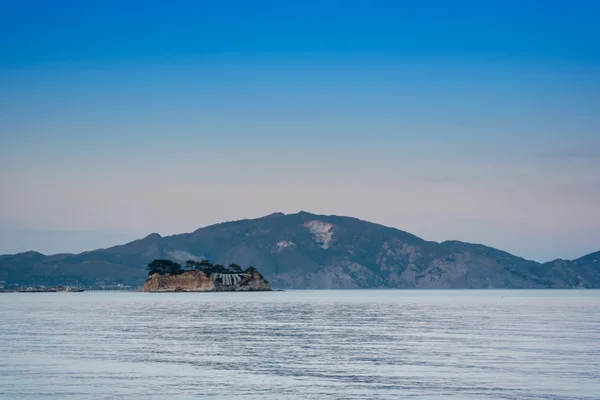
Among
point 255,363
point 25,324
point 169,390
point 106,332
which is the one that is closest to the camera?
point 169,390

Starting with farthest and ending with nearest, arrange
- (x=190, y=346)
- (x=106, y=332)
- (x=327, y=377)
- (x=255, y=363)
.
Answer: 1. (x=106, y=332)
2. (x=190, y=346)
3. (x=255, y=363)
4. (x=327, y=377)

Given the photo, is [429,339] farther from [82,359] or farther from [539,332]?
[82,359]

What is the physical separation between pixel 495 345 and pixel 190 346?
2484 cm

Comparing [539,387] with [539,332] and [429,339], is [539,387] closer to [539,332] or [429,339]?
[429,339]

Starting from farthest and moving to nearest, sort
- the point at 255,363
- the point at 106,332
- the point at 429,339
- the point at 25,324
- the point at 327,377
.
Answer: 1. the point at 25,324
2. the point at 106,332
3. the point at 429,339
4. the point at 255,363
5. the point at 327,377

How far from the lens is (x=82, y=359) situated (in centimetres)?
5578

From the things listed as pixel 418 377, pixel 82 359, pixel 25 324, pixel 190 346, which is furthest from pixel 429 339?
pixel 25 324

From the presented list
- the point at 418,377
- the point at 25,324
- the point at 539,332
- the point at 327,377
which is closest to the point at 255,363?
the point at 327,377

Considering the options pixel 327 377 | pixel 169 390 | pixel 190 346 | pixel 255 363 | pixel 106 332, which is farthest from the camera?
pixel 106 332

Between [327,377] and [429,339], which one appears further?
[429,339]

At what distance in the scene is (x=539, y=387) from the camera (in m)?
42.8

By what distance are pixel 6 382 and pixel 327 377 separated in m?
17.6

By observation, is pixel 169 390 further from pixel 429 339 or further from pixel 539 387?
pixel 429 339

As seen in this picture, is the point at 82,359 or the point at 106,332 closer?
the point at 82,359
